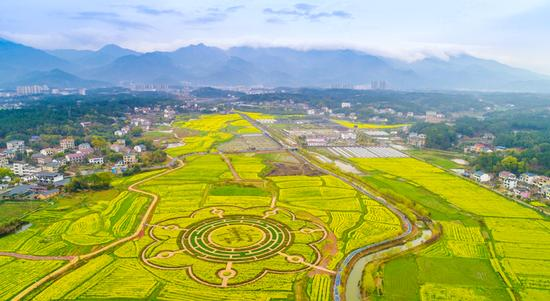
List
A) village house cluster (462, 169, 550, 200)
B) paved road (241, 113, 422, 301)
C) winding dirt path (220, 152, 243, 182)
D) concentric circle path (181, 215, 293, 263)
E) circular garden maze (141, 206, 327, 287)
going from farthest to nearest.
→ 1. winding dirt path (220, 152, 243, 182)
2. village house cluster (462, 169, 550, 200)
3. concentric circle path (181, 215, 293, 263)
4. circular garden maze (141, 206, 327, 287)
5. paved road (241, 113, 422, 301)

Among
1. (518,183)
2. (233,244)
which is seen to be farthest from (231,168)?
(518,183)

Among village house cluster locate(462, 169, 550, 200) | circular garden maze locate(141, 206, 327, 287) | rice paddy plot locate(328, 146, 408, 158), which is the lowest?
circular garden maze locate(141, 206, 327, 287)

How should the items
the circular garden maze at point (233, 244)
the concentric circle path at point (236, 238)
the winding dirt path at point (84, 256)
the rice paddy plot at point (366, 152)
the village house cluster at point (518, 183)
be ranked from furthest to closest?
the rice paddy plot at point (366, 152) < the village house cluster at point (518, 183) < the concentric circle path at point (236, 238) < the circular garden maze at point (233, 244) < the winding dirt path at point (84, 256)

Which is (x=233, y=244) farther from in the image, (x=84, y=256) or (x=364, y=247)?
(x=84, y=256)

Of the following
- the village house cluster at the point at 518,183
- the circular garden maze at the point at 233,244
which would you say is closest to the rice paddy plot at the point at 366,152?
the village house cluster at the point at 518,183

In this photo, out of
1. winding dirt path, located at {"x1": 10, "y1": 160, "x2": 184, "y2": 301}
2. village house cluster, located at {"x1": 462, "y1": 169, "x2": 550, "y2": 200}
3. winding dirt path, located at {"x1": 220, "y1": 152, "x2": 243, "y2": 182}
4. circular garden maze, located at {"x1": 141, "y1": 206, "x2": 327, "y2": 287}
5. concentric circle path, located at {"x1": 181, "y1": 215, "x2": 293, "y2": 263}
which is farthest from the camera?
winding dirt path, located at {"x1": 220, "y1": 152, "x2": 243, "y2": 182}

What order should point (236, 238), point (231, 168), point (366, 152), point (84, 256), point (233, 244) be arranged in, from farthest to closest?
point (366, 152)
point (231, 168)
point (236, 238)
point (233, 244)
point (84, 256)

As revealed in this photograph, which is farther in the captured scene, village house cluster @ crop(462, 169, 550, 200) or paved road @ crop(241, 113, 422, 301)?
village house cluster @ crop(462, 169, 550, 200)

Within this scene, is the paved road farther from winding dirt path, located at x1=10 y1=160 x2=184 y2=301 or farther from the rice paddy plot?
winding dirt path, located at x1=10 y1=160 x2=184 y2=301

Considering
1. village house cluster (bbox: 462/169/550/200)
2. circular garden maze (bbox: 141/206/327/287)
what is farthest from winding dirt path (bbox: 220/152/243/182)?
village house cluster (bbox: 462/169/550/200)

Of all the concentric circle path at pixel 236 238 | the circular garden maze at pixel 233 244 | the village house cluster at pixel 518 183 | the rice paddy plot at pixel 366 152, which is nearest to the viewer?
the circular garden maze at pixel 233 244

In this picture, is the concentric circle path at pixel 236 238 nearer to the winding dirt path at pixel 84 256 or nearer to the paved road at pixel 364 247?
the winding dirt path at pixel 84 256
